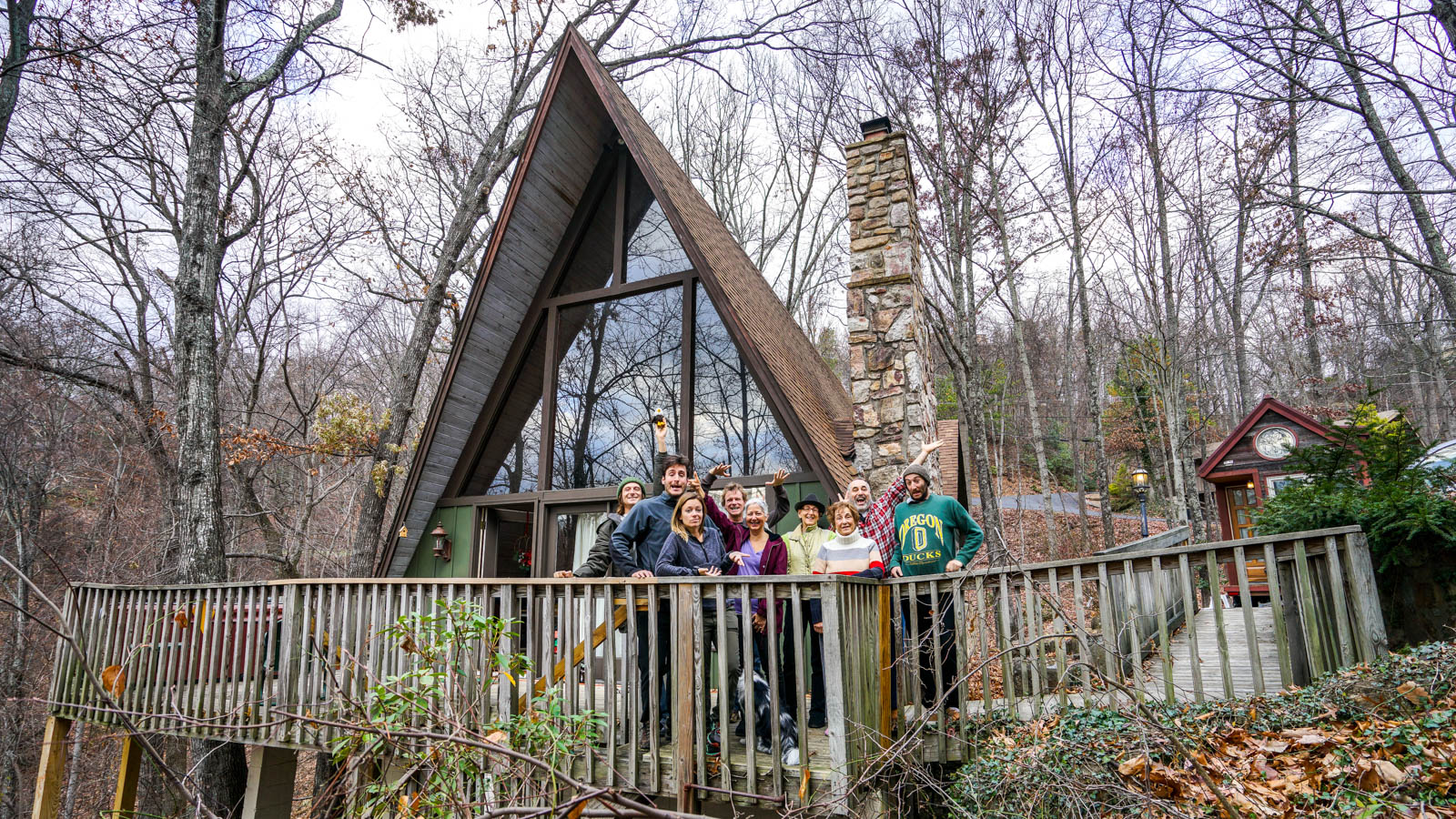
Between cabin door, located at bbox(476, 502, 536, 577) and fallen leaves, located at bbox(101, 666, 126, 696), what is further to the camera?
cabin door, located at bbox(476, 502, 536, 577)

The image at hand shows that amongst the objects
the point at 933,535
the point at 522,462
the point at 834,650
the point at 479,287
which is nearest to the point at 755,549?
the point at 933,535

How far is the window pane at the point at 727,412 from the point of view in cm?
751

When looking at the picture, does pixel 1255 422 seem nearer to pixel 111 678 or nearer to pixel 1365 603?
pixel 1365 603

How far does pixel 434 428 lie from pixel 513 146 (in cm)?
663

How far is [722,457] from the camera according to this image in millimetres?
7680

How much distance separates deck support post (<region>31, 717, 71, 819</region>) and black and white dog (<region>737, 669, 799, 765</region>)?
7.56 metres

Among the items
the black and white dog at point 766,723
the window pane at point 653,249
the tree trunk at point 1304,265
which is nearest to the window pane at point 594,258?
the window pane at point 653,249

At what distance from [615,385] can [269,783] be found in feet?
16.5

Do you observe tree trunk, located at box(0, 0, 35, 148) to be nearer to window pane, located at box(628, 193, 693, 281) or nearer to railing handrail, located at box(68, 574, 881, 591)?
window pane, located at box(628, 193, 693, 281)

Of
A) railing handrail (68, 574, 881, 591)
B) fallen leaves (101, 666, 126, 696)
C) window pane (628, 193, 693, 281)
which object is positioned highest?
window pane (628, 193, 693, 281)

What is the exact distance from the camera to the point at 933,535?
5.03 m

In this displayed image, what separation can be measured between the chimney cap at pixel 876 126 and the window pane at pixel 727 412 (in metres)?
2.44

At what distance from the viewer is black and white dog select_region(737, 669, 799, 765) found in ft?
12.7

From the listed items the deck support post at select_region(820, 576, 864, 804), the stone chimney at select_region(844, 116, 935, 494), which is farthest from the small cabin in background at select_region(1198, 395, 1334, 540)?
the deck support post at select_region(820, 576, 864, 804)
